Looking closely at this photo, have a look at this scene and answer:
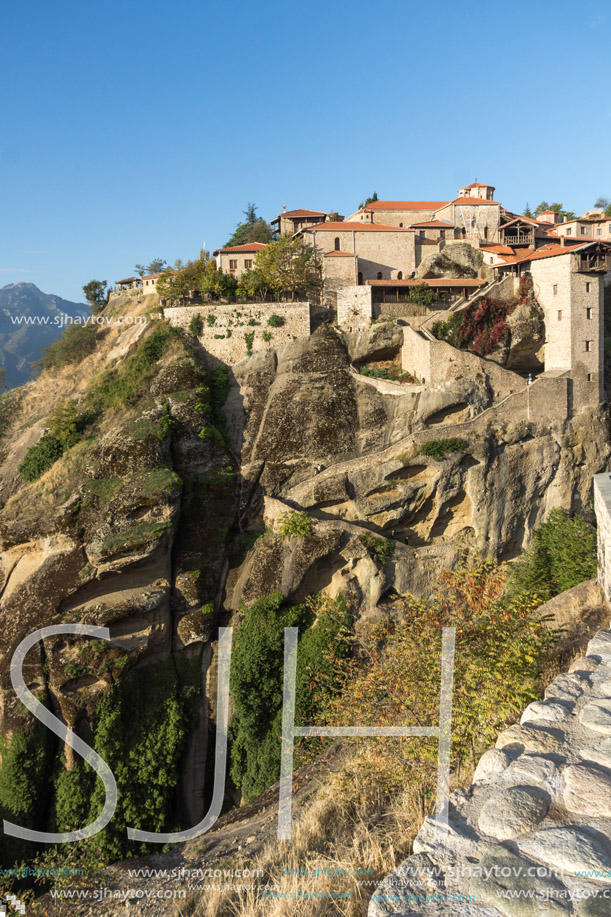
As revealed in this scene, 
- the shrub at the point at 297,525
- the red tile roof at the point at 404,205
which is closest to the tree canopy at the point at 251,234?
the red tile roof at the point at 404,205

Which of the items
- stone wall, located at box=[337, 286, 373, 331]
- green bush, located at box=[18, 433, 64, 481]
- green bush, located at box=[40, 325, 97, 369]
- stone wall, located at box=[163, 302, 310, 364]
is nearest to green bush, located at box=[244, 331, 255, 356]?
stone wall, located at box=[163, 302, 310, 364]

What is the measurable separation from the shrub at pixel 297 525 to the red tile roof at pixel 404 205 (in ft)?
97.6

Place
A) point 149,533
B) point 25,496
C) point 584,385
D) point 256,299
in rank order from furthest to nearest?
point 256,299
point 584,385
point 25,496
point 149,533

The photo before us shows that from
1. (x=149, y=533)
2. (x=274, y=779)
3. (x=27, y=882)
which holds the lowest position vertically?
(x=27, y=882)

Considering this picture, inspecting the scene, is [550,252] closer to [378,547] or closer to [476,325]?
[476,325]

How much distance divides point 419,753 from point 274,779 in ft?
51.7

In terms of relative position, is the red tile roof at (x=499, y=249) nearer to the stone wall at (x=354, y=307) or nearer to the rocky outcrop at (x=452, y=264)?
the rocky outcrop at (x=452, y=264)

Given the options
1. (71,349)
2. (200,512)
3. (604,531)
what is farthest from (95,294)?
(604,531)

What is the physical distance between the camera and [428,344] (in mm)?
29266

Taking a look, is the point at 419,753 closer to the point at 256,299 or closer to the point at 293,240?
the point at 256,299

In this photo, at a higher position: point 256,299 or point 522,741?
point 256,299

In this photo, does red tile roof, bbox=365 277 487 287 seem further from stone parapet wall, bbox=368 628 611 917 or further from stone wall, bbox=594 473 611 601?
stone parapet wall, bbox=368 628 611 917

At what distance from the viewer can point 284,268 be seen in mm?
35312

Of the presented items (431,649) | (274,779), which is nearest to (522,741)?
(431,649)
